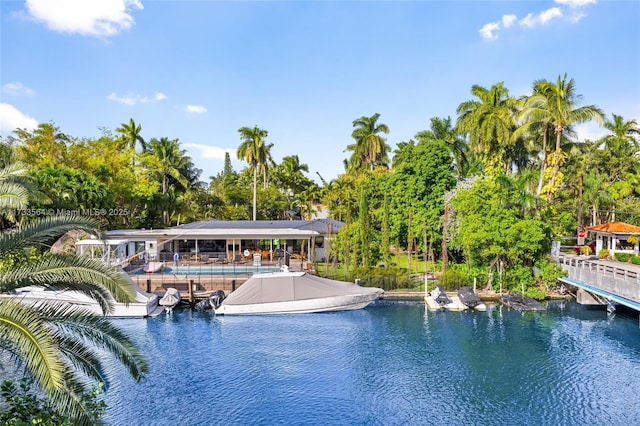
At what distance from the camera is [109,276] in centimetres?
1041

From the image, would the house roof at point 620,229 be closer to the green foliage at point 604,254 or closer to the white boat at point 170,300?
the green foliage at point 604,254

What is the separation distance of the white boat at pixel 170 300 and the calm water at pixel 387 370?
127cm

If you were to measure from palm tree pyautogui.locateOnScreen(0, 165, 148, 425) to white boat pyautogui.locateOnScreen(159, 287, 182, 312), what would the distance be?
20597mm

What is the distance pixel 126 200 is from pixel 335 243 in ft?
94.6

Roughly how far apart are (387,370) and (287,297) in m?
11.0

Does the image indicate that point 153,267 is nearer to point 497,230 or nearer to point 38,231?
point 497,230

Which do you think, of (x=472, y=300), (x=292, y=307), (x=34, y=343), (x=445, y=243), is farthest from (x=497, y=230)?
(x=34, y=343)

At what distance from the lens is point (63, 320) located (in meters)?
10.0

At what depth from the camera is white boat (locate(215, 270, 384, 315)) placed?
3091 centimetres

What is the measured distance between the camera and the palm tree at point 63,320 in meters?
8.32

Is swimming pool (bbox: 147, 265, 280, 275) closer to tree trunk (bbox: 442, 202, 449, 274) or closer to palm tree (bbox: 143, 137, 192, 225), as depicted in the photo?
tree trunk (bbox: 442, 202, 449, 274)

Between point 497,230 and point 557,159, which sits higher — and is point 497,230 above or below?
below

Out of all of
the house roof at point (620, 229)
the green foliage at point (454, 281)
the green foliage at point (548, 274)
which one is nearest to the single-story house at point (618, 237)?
the house roof at point (620, 229)

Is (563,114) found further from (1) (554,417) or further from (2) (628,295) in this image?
(1) (554,417)
